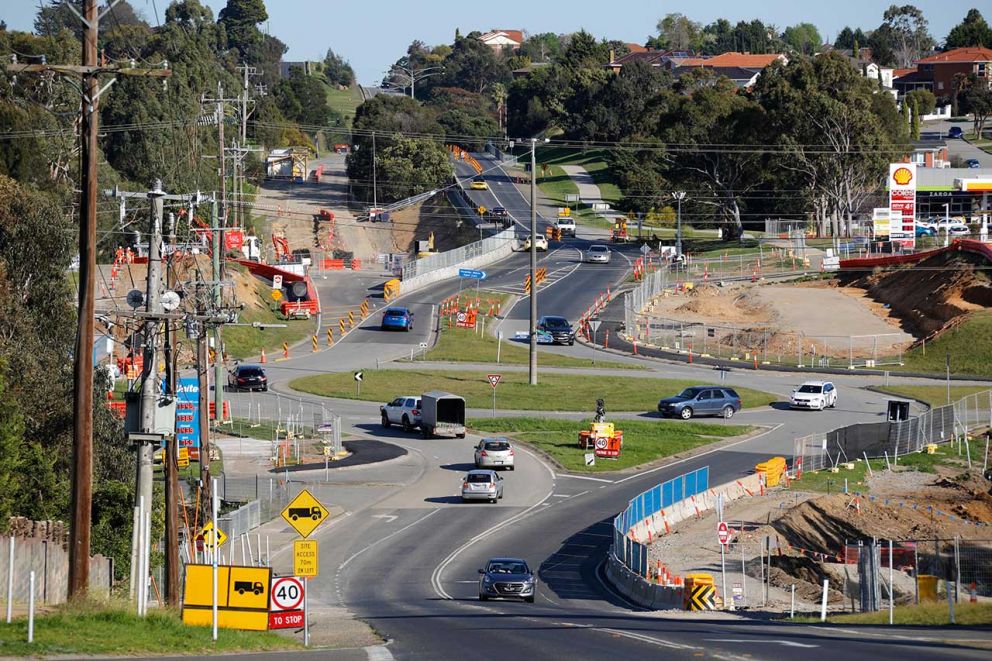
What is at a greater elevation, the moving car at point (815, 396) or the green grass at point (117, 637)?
the moving car at point (815, 396)

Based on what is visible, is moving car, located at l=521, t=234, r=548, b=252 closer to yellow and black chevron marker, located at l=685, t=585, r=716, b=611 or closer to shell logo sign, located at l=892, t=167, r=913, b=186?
shell logo sign, located at l=892, t=167, r=913, b=186

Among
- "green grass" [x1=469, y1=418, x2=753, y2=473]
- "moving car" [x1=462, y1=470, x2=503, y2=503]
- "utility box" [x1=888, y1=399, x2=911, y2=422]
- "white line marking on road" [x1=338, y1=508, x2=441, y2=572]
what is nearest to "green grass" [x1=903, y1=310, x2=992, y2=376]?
"utility box" [x1=888, y1=399, x2=911, y2=422]

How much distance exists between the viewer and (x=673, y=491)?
4741 centimetres

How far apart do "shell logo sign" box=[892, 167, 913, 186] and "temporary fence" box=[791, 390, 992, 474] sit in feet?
121

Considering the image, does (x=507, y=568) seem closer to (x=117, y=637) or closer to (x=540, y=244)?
(x=117, y=637)

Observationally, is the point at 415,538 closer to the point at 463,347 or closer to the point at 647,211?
the point at 463,347

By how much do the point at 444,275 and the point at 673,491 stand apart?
2426 inches

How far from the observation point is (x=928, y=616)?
94.1 ft

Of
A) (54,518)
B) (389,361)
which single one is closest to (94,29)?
(54,518)

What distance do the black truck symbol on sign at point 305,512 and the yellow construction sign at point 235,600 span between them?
2.40 meters

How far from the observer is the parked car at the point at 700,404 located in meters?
65.8

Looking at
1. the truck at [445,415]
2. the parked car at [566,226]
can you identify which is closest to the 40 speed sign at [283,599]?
the truck at [445,415]

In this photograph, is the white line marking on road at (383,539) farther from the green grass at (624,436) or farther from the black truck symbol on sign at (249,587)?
the black truck symbol on sign at (249,587)

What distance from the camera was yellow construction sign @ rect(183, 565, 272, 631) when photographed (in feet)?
83.4
